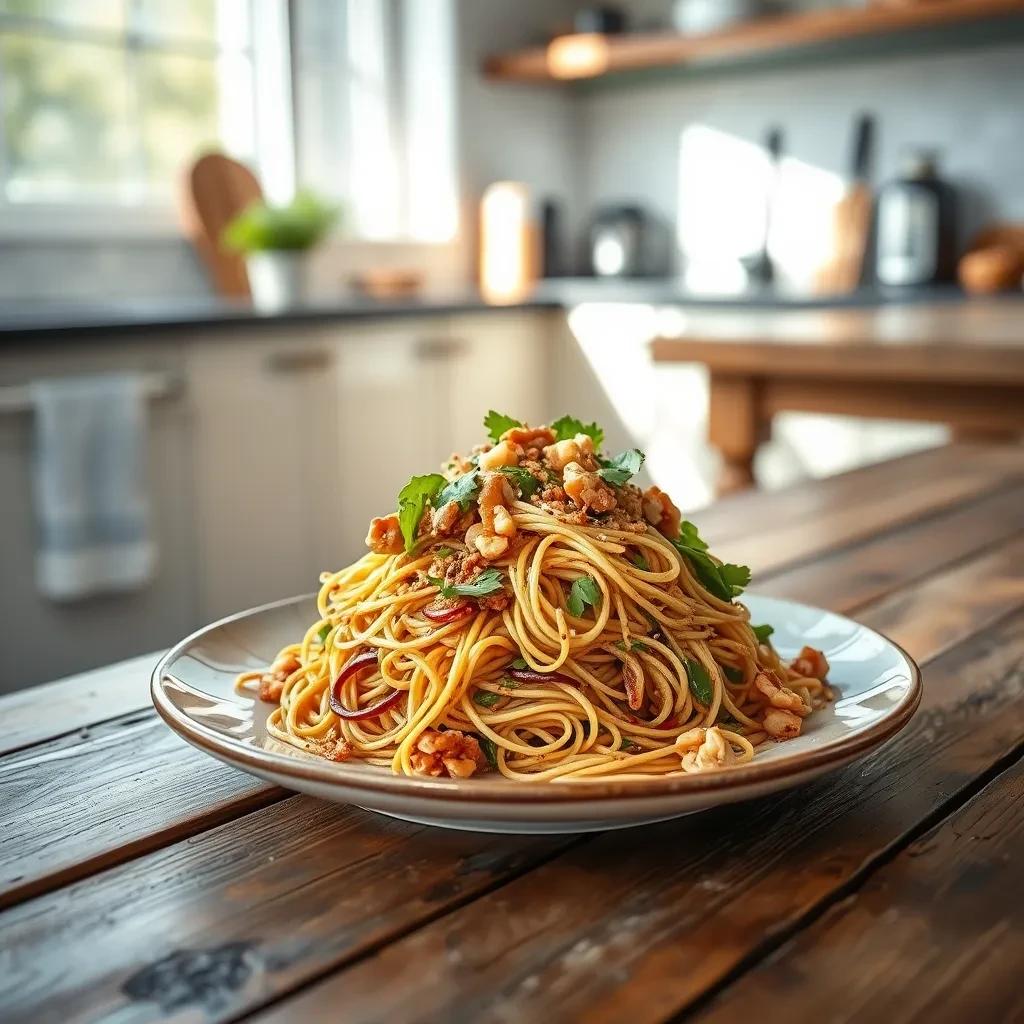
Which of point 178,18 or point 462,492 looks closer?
point 462,492

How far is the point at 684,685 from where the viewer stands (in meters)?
0.75

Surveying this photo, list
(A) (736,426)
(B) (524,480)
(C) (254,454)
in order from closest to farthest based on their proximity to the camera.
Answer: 1. (B) (524,480)
2. (A) (736,426)
3. (C) (254,454)

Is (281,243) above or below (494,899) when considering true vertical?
above

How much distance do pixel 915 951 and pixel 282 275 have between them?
343 cm

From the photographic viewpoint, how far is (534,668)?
746 millimetres

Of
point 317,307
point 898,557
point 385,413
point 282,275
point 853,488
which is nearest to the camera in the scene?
point 898,557

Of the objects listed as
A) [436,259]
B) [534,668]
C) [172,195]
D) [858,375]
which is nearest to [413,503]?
[534,668]

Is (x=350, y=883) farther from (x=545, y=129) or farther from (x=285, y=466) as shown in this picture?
(x=545, y=129)

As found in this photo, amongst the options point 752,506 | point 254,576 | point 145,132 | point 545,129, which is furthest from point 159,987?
point 545,129

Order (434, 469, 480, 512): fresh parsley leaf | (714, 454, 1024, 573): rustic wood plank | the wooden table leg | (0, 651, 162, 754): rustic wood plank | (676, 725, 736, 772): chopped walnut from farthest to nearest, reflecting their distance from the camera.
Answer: the wooden table leg, (714, 454, 1024, 573): rustic wood plank, (0, 651, 162, 754): rustic wood plank, (434, 469, 480, 512): fresh parsley leaf, (676, 725, 736, 772): chopped walnut

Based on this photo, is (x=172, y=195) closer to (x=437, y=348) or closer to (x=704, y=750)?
(x=437, y=348)

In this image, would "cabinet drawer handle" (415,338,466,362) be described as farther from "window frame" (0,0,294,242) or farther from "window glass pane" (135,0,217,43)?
"window glass pane" (135,0,217,43)

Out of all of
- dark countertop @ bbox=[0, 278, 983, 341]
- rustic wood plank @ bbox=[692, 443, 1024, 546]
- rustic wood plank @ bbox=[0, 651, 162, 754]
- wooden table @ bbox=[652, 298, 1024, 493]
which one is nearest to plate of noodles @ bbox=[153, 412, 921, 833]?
rustic wood plank @ bbox=[0, 651, 162, 754]

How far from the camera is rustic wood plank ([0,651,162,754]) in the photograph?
89cm
